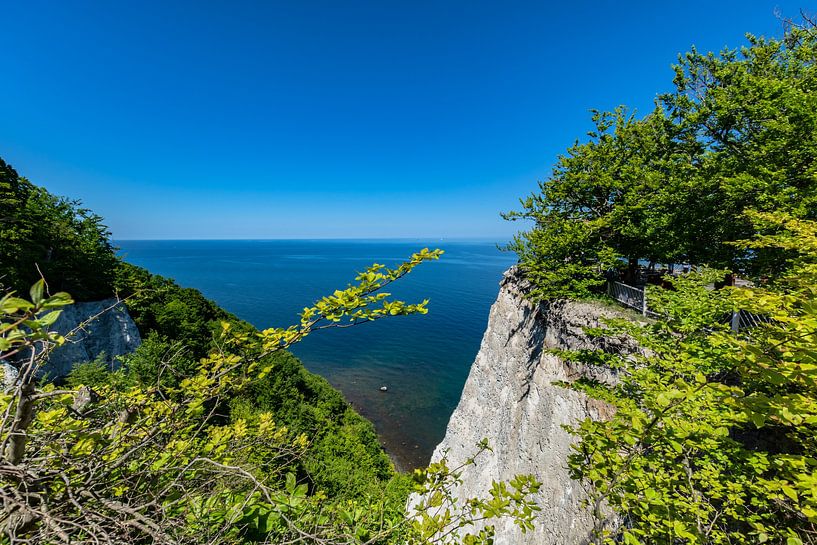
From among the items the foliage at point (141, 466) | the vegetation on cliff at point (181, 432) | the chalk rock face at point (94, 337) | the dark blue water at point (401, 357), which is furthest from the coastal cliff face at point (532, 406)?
the chalk rock face at point (94, 337)

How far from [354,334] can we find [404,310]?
5232 cm

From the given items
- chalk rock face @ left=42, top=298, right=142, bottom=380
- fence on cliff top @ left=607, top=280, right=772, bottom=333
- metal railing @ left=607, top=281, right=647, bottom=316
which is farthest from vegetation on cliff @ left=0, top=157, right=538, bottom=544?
metal railing @ left=607, top=281, right=647, bottom=316

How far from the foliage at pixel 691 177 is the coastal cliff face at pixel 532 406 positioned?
2.16m

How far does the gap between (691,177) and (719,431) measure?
491 inches

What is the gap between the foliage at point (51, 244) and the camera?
1739cm

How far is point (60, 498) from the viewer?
98.7 inches

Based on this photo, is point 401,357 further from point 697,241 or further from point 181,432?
point 181,432

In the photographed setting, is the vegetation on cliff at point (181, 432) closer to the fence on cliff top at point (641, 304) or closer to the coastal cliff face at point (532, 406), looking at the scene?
the coastal cliff face at point (532, 406)

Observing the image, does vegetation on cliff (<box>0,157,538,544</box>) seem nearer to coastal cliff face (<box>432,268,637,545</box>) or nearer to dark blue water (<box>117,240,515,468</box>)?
coastal cliff face (<box>432,268,637,545</box>)

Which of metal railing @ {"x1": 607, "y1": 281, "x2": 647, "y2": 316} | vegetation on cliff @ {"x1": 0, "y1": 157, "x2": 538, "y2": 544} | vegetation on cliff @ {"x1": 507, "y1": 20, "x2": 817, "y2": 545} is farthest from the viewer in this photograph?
metal railing @ {"x1": 607, "y1": 281, "x2": 647, "y2": 316}

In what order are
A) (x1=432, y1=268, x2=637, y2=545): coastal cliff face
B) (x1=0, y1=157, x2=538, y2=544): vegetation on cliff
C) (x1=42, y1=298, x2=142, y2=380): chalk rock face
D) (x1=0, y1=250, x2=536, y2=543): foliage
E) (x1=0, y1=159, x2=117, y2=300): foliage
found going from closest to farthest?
(x1=0, y1=250, x2=536, y2=543): foliage
(x1=0, y1=157, x2=538, y2=544): vegetation on cliff
(x1=432, y1=268, x2=637, y2=545): coastal cliff face
(x1=0, y1=159, x2=117, y2=300): foliage
(x1=42, y1=298, x2=142, y2=380): chalk rock face

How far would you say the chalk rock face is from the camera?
18797mm

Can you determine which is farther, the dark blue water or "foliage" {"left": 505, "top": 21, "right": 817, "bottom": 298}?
the dark blue water

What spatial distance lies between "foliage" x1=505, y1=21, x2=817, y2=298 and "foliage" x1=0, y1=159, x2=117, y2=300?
1084 inches
